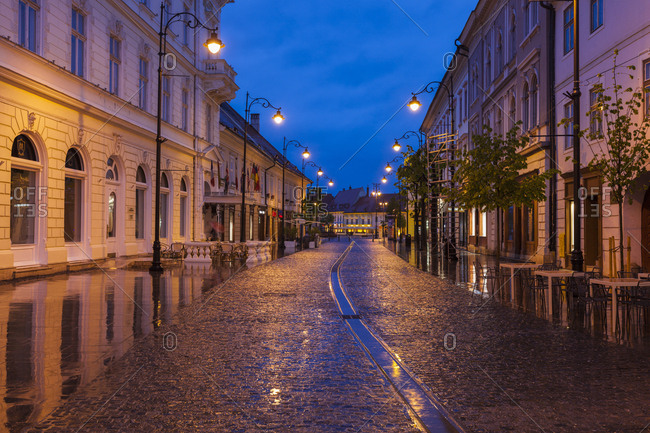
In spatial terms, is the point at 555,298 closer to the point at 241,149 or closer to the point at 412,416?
the point at 412,416

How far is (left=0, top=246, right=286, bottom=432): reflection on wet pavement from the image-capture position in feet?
17.5

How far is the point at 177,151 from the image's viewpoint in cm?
3089

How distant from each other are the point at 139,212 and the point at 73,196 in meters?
6.68

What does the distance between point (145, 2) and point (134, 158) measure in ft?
24.4

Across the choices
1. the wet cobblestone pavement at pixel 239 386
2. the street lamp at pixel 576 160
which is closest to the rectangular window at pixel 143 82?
the wet cobblestone pavement at pixel 239 386

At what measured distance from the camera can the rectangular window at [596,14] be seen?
18486mm

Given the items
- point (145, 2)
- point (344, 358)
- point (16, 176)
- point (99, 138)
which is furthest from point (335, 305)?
point (145, 2)

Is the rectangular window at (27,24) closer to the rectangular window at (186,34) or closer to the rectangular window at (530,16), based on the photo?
the rectangular window at (186,34)

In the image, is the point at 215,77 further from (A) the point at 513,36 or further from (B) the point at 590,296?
(B) the point at 590,296

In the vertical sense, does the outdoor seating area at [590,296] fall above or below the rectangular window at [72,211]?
below

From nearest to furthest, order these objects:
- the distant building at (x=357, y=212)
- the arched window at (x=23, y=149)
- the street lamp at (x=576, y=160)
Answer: the street lamp at (x=576, y=160) → the arched window at (x=23, y=149) → the distant building at (x=357, y=212)

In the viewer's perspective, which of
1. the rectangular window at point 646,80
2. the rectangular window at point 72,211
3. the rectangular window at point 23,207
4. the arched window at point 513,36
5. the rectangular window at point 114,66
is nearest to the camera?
the rectangular window at point 646,80

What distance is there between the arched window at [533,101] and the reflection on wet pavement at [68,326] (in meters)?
16.3

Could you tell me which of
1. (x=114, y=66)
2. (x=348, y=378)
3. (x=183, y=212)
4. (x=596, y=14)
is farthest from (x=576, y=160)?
(x=183, y=212)
